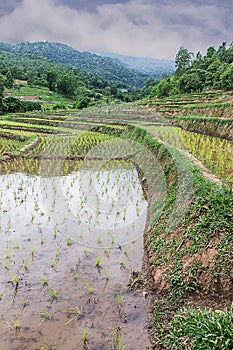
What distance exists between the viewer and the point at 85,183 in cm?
966

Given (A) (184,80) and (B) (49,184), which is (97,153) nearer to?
(B) (49,184)

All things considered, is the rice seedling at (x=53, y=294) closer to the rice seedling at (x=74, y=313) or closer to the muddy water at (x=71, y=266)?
the muddy water at (x=71, y=266)

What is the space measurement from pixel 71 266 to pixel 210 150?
8064 mm

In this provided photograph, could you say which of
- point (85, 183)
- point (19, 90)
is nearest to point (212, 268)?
point (85, 183)

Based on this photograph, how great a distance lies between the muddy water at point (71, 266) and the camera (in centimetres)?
388

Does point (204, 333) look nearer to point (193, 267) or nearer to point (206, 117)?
point (193, 267)

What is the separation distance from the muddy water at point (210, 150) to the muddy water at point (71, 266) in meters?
2.38

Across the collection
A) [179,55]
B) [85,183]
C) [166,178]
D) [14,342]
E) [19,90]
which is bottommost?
[14,342]

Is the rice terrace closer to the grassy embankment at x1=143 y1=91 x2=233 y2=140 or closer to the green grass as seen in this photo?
the green grass

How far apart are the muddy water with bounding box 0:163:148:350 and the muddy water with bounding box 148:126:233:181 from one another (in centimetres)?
238

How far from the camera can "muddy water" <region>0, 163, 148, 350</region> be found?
12.7ft

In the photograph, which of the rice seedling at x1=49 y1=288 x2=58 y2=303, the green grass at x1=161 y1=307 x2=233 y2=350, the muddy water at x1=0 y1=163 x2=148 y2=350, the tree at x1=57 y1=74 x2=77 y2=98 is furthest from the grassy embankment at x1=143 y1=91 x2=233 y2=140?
the tree at x1=57 y1=74 x2=77 y2=98

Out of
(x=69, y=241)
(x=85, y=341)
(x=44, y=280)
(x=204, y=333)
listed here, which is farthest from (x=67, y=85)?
(x=204, y=333)

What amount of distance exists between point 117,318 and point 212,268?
4.89 feet
